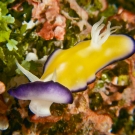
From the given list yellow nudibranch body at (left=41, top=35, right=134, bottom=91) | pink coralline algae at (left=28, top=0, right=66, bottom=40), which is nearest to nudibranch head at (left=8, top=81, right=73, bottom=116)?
yellow nudibranch body at (left=41, top=35, right=134, bottom=91)

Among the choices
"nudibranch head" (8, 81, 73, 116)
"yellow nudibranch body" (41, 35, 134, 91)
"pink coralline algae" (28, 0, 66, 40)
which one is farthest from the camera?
"pink coralline algae" (28, 0, 66, 40)

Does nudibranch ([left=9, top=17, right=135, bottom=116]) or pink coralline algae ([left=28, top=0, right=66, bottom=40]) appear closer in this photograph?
nudibranch ([left=9, top=17, right=135, bottom=116])

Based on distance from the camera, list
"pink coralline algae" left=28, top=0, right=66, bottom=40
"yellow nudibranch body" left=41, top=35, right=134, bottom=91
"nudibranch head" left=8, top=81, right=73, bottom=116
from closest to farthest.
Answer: "nudibranch head" left=8, top=81, right=73, bottom=116 < "yellow nudibranch body" left=41, top=35, right=134, bottom=91 < "pink coralline algae" left=28, top=0, right=66, bottom=40

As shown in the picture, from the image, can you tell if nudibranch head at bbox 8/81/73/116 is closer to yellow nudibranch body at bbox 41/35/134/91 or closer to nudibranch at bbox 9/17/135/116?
nudibranch at bbox 9/17/135/116

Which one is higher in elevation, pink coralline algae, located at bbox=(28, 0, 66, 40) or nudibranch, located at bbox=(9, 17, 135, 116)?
pink coralline algae, located at bbox=(28, 0, 66, 40)

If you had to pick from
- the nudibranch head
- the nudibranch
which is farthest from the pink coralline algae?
the nudibranch head

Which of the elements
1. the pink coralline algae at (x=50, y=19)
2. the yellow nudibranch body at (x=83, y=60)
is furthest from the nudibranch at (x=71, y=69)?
the pink coralline algae at (x=50, y=19)

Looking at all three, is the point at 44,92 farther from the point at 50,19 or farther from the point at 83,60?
the point at 50,19

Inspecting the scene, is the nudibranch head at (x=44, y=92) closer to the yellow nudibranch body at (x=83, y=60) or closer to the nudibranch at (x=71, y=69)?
the nudibranch at (x=71, y=69)
